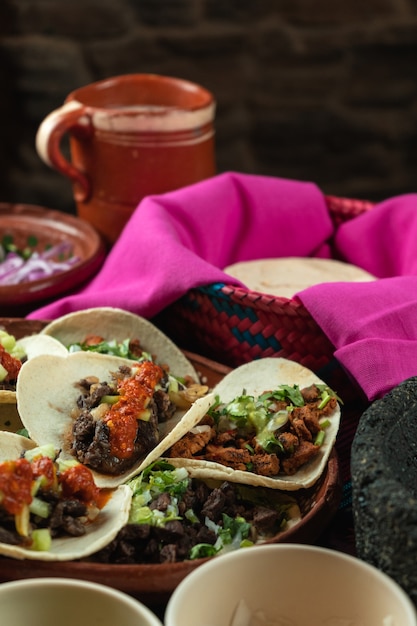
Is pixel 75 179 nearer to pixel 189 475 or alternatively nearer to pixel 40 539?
pixel 189 475

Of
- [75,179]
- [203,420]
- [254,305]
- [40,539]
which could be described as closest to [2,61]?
[75,179]

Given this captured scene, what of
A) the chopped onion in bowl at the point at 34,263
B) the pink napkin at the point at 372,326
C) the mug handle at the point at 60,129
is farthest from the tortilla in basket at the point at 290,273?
the mug handle at the point at 60,129

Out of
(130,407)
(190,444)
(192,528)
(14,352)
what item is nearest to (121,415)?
(130,407)

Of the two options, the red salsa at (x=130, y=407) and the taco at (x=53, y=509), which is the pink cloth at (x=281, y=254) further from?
the taco at (x=53, y=509)

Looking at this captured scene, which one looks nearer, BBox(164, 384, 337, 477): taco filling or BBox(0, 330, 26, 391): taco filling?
BBox(164, 384, 337, 477): taco filling

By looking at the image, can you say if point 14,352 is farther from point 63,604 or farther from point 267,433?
point 63,604

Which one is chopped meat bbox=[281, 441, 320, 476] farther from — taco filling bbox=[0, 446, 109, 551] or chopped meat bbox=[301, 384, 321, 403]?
taco filling bbox=[0, 446, 109, 551]

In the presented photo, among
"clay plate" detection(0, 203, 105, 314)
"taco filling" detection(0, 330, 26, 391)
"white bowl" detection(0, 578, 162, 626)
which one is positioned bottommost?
"clay plate" detection(0, 203, 105, 314)

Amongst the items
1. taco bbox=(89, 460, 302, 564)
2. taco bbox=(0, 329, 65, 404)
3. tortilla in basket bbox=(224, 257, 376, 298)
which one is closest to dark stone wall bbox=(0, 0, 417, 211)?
tortilla in basket bbox=(224, 257, 376, 298)
